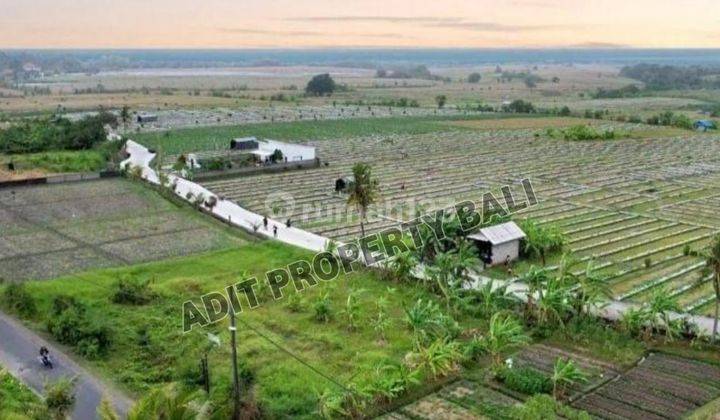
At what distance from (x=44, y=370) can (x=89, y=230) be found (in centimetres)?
1408

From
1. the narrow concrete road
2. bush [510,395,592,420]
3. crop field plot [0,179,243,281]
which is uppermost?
bush [510,395,592,420]

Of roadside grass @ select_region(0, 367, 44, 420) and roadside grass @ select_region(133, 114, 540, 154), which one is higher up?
roadside grass @ select_region(0, 367, 44, 420)

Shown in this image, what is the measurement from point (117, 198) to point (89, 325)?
18.5 meters

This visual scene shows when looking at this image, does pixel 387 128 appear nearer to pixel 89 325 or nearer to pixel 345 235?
pixel 345 235

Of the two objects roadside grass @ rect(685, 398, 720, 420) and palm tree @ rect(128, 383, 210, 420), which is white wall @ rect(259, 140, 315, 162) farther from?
palm tree @ rect(128, 383, 210, 420)

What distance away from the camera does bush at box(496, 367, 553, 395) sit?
1552cm

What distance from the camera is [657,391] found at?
51.0ft

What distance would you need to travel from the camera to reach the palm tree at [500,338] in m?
17.0

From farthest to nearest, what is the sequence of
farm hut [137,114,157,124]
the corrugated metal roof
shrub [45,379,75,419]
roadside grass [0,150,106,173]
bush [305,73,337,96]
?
bush [305,73,337,96], farm hut [137,114,157,124], roadside grass [0,150,106,173], the corrugated metal roof, shrub [45,379,75,419]

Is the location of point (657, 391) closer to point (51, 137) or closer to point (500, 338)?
point (500, 338)

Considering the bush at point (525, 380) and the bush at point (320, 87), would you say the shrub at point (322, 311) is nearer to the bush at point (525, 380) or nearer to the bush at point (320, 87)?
the bush at point (525, 380)

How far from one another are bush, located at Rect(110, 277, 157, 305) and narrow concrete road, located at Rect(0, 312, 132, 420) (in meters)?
2.66

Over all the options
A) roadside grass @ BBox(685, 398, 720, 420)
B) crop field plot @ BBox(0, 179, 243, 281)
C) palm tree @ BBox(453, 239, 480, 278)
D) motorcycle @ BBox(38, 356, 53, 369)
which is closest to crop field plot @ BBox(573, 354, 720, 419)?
roadside grass @ BBox(685, 398, 720, 420)

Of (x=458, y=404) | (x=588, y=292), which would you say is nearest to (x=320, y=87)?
(x=588, y=292)
